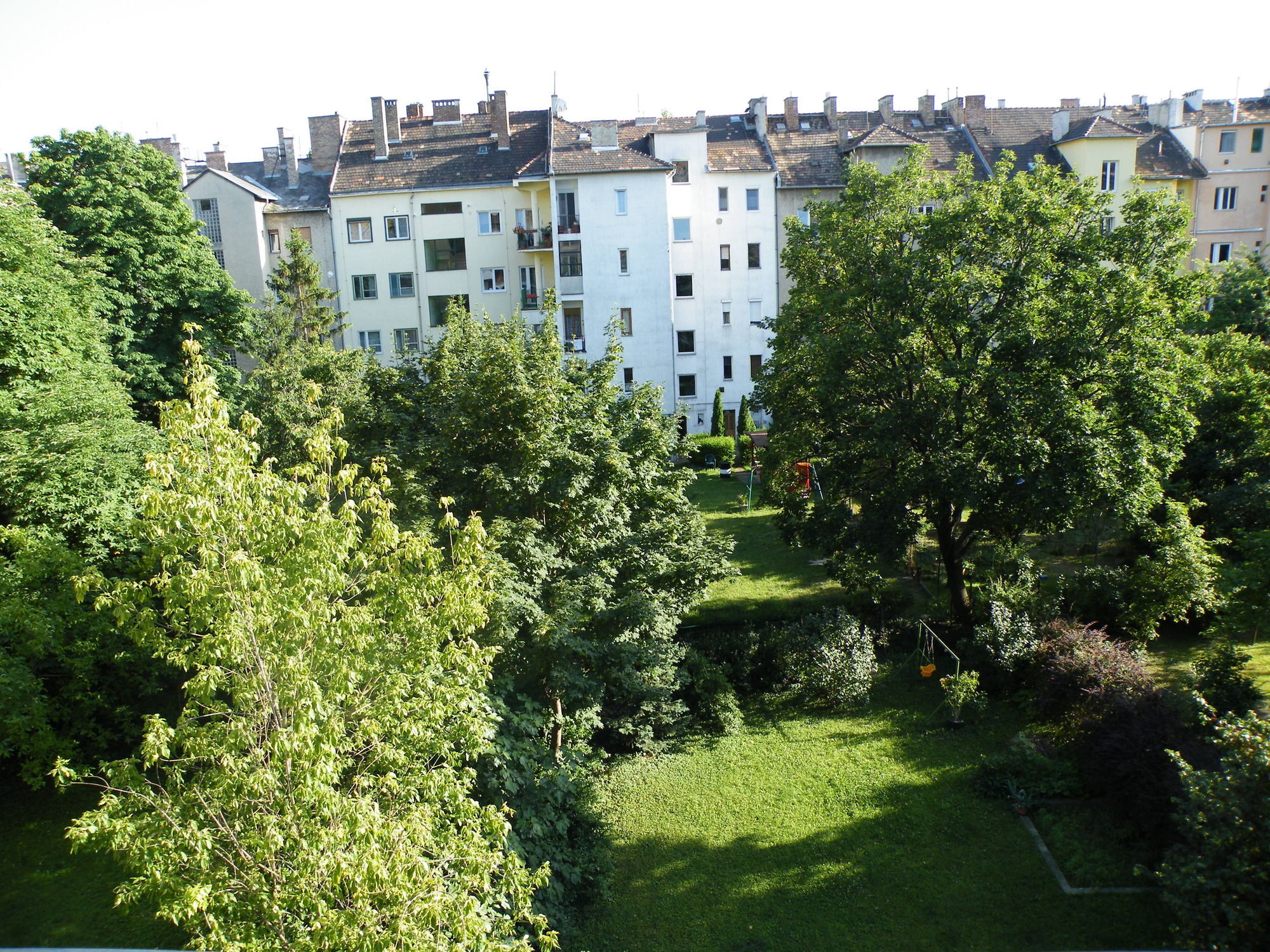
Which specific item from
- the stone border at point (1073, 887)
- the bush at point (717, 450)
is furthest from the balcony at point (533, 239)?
the stone border at point (1073, 887)

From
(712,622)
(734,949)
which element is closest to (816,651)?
(712,622)

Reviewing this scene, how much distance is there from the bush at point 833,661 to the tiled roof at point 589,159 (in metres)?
27.2

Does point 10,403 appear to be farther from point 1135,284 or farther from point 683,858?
point 1135,284

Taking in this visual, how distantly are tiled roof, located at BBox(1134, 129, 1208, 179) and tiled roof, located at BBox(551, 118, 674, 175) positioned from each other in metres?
27.6

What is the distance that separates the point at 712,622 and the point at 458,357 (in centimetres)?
1159

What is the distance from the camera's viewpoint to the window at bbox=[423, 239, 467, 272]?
44812 millimetres

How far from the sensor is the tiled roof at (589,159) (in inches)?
1640

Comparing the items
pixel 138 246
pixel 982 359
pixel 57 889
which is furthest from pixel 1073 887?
pixel 138 246

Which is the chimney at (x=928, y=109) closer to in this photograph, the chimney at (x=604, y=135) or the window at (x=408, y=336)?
the chimney at (x=604, y=135)

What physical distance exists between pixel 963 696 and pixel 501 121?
128 feet

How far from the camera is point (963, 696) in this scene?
19484 mm

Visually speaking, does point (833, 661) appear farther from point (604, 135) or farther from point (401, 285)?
point (401, 285)

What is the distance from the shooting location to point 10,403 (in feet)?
62.4

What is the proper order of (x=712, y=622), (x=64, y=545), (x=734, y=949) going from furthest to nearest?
(x=712, y=622) → (x=64, y=545) → (x=734, y=949)
